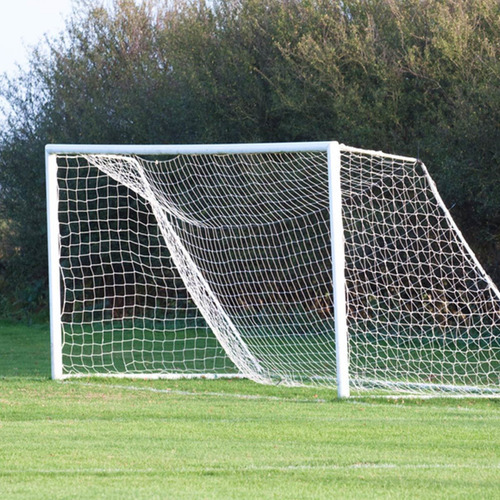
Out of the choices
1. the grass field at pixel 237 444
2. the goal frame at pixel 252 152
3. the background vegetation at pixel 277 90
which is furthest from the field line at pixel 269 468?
the background vegetation at pixel 277 90

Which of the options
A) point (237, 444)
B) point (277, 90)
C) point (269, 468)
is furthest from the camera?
point (277, 90)

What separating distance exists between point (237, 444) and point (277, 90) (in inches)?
470

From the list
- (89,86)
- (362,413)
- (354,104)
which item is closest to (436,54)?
(354,104)

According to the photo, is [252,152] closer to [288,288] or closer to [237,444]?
[237,444]

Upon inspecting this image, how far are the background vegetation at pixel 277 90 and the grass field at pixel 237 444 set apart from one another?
26.2ft

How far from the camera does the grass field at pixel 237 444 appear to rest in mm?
5176

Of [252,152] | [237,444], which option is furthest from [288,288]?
[237,444]

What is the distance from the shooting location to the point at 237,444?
667 cm

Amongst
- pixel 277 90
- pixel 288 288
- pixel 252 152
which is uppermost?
pixel 277 90

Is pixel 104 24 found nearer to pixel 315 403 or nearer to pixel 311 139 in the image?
pixel 311 139

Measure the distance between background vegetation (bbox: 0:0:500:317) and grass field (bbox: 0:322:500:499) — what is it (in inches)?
315

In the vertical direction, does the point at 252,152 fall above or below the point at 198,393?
above

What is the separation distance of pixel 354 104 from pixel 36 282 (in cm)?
1051

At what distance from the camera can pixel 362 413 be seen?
27.2 ft
